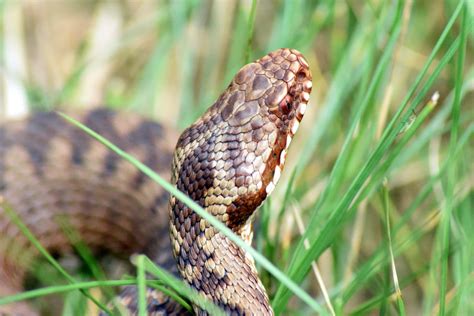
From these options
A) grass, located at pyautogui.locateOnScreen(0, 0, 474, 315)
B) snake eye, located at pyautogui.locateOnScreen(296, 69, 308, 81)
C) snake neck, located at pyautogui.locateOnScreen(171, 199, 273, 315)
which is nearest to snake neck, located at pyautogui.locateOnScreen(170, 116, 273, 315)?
snake neck, located at pyautogui.locateOnScreen(171, 199, 273, 315)

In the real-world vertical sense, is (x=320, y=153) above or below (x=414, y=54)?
below

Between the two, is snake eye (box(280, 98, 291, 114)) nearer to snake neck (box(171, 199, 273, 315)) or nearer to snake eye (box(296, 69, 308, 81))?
snake eye (box(296, 69, 308, 81))

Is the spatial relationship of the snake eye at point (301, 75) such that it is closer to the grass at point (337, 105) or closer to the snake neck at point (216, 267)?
the grass at point (337, 105)

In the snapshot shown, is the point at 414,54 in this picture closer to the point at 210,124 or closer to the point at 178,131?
the point at 178,131

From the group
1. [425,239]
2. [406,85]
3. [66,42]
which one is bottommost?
[425,239]

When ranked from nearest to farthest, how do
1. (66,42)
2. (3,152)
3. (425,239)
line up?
(3,152)
(425,239)
(66,42)

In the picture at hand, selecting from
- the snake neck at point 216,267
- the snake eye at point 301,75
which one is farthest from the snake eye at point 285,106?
the snake neck at point 216,267

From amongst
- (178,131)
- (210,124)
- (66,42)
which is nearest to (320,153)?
(178,131)
